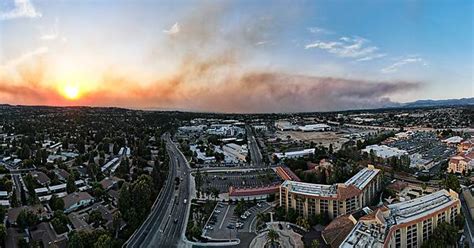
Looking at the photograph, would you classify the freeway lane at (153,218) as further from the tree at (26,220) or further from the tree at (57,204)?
the tree at (26,220)

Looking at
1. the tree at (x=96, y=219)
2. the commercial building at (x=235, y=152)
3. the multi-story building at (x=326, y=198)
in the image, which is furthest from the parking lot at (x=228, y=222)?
the commercial building at (x=235, y=152)

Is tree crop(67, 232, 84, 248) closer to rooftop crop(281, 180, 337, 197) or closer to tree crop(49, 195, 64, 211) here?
tree crop(49, 195, 64, 211)

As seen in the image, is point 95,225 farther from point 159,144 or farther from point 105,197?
point 159,144

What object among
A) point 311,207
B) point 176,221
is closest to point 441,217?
point 311,207

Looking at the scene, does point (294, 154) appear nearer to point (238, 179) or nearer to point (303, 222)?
point (238, 179)

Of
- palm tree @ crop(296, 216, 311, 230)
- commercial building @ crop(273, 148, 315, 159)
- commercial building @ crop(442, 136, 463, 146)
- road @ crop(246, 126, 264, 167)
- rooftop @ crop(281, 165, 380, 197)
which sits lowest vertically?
palm tree @ crop(296, 216, 311, 230)

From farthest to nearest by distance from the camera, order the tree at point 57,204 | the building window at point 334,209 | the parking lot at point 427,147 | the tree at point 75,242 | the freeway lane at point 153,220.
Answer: the parking lot at point 427,147, the tree at point 57,204, the building window at point 334,209, the freeway lane at point 153,220, the tree at point 75,242

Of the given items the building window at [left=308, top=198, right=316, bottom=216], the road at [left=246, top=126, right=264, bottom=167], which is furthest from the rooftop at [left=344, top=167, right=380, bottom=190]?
the road at [left=246, top=126, right=264, bottom=167]
